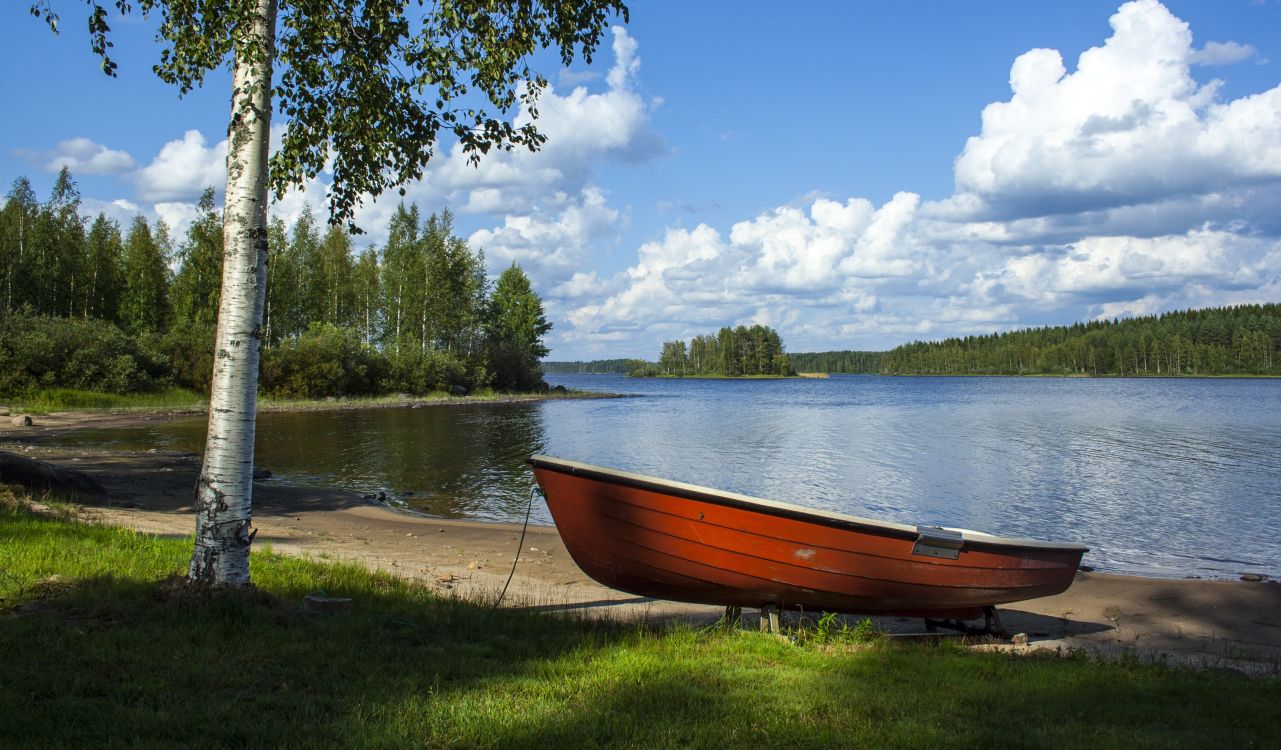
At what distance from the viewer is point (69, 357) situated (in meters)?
A: 40.8

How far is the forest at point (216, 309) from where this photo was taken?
138ft

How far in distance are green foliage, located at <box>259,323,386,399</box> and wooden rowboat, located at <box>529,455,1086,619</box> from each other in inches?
2014

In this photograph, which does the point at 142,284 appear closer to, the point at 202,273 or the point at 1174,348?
the point at 202,273

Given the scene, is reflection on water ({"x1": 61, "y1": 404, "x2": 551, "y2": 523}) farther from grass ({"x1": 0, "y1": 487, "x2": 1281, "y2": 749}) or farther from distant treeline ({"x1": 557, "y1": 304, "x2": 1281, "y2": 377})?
distant treeline ({"x1": 557, "y1": 304, "x2": 1281, "y2": 377})

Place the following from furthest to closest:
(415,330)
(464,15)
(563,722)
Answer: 1. (415,330)
2. (464,15)
3. (563,722)

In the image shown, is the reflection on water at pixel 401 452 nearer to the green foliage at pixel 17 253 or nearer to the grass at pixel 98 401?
the grass at pixel 98 401

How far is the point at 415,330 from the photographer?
66.0 m

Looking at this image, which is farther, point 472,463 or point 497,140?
point 472,463

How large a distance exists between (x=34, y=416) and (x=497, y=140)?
3747 centimetres

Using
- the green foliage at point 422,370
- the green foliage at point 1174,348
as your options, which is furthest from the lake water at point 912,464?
the green foliage at point 1174,348

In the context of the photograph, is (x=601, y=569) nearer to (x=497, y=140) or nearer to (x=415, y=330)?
(x=497, y=140)

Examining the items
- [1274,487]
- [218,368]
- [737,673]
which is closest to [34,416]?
[218,368]

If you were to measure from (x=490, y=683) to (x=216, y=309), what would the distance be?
186 ft

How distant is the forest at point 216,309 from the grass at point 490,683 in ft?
130
